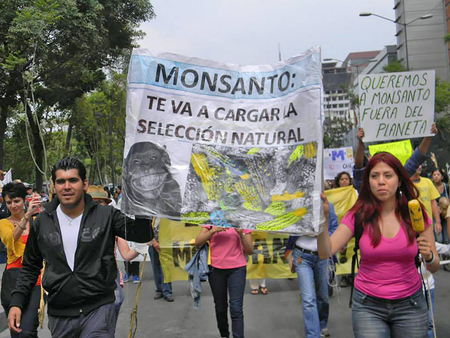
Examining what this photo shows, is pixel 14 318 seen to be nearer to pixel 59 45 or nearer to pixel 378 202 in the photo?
pixel 378 202

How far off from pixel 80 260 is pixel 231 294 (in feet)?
7.97

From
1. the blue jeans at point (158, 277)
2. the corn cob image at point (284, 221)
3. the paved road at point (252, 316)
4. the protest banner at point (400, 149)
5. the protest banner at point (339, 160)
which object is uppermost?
the protest banner at point (339, 160)

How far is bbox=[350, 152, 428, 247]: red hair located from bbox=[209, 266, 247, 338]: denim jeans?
7.35ft

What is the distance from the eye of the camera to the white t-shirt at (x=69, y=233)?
335 cm

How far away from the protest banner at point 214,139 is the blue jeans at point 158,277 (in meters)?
4.83

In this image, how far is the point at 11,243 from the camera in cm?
484

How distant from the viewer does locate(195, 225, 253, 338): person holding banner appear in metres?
5.43

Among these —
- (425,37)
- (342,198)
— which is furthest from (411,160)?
(425,37)

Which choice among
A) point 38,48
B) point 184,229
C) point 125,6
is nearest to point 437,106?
point 125,6

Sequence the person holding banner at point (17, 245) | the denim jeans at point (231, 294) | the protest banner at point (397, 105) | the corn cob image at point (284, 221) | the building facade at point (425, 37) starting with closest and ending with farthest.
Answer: the corn cob image at point (284, 221)
the person holding banner at point (17, 245)
the denim jeans at point (231, 294)
the protest banner at point (397, 105)
the building facade at point (425, 37)

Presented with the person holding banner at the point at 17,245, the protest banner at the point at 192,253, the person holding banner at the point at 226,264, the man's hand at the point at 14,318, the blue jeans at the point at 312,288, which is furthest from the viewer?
the protest banner at the point at 192,253

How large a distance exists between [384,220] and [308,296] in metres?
2.13

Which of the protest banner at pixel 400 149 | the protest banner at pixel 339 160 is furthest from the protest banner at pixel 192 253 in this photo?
the protest banner at pixel 339 160

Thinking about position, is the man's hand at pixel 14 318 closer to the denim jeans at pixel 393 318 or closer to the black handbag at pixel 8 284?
the black handbag at pixel 8 284
